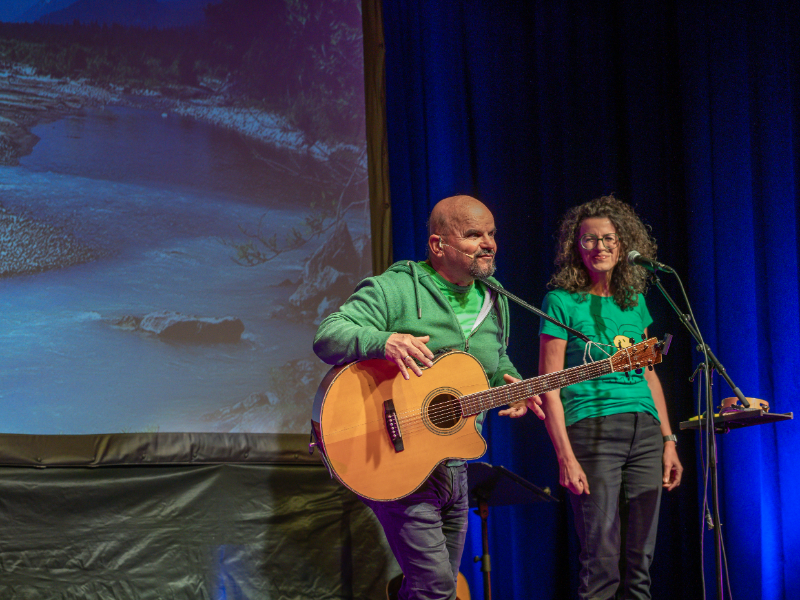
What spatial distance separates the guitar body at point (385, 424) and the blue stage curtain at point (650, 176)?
1607 millimetres

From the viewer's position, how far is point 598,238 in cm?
329

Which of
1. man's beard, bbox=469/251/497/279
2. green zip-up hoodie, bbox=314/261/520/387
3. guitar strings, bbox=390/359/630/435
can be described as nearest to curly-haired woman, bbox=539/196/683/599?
guitar strings, bbox=390/359/630/435

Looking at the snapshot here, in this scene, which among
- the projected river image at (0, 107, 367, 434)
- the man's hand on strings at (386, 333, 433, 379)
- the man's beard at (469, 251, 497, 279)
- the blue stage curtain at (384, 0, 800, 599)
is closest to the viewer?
the man's hand on strings at (386, 333, 433, 379)

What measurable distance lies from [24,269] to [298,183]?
1487 millimetres

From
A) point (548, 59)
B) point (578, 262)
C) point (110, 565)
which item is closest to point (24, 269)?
point (110, 565)

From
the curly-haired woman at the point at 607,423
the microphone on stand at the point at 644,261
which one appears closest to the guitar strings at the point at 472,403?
the curly-haired woman at the point at 607,423

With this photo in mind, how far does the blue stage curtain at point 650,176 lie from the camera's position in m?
3.82

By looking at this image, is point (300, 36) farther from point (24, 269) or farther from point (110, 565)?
point (110, 565)

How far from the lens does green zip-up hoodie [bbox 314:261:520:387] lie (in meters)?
2.41

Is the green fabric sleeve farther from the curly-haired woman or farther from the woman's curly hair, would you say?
the woman's curly hair

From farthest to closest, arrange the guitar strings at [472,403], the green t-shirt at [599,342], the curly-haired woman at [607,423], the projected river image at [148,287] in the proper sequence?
the projected river image at [148,287]
the green t-shirt at [599,342]
the curly-haired woman at [607,423]
the guitar strings at [472,403]

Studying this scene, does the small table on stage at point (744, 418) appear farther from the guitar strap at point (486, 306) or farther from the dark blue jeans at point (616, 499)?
the guitar strap at point (486, 306)

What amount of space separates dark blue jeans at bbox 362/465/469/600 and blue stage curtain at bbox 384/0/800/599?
1.59 meters

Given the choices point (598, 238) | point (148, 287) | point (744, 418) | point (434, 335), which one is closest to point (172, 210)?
point (148, 287)
